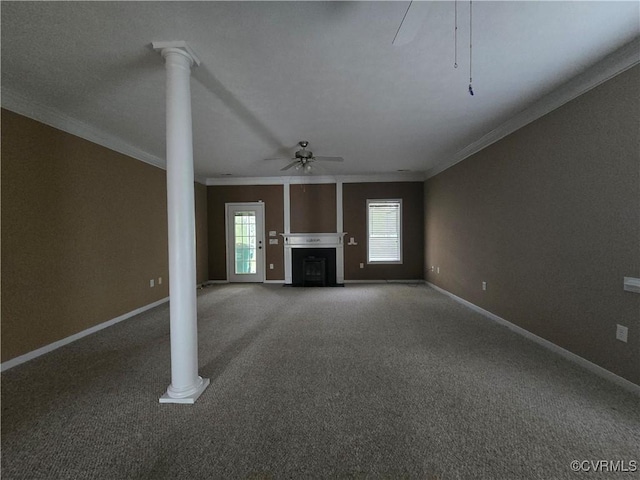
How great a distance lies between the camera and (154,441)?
1548 millimetres

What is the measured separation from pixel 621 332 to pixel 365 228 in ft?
15.3

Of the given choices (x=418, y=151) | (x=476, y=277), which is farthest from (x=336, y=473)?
(x=418, y=151)

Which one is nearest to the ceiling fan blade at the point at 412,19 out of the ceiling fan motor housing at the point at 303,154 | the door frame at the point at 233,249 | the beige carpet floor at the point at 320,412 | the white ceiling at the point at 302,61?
the white ceiling at the point at 302,61

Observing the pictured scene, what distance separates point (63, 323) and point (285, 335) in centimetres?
238

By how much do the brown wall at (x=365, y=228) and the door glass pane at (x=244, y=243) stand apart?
88.5 inches

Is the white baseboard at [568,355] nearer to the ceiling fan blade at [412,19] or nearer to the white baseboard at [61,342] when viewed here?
the ceiling fan blade at [412,19]

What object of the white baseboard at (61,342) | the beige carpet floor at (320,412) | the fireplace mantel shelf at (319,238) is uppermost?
the fireplace mantel shelf at (319,238)

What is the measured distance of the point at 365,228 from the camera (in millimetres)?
6434

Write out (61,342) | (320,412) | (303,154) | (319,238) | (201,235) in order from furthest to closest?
(319,238)
(201,235)
(303,154)
(61,342)
(320,412)

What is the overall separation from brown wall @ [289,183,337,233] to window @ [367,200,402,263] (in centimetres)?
88

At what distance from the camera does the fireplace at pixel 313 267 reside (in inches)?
246

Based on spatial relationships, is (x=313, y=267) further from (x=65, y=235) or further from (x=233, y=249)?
(x=65, y=235)

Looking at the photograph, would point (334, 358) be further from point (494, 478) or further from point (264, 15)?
point (264, 15)
